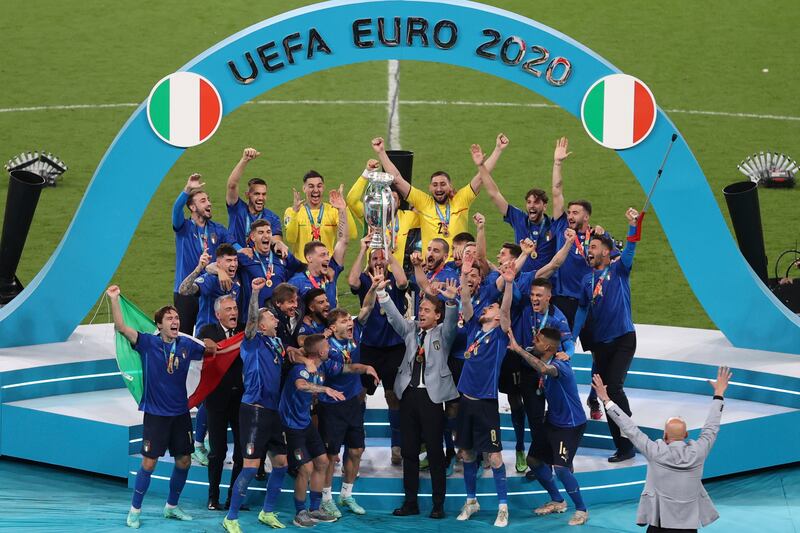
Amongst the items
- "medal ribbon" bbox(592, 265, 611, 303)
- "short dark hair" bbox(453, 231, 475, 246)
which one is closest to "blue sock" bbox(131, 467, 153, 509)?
"short dark hair" bbox(453, 231, 475, 246)

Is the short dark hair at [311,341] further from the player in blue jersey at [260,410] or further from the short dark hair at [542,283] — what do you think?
the short dark hair at [542,283]

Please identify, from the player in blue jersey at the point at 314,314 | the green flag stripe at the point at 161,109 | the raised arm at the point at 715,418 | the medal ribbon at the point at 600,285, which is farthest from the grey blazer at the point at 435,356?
the green flag stripe at the point at 161,109

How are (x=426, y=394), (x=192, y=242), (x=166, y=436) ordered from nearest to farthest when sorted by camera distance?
(x=166, y=436) < (x=426, y=394) < (x=192, y=242)

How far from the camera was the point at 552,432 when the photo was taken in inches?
441

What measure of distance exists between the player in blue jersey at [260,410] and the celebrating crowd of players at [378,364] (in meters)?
0.01

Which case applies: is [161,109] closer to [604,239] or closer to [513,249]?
[513,249]

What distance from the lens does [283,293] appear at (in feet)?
36.8

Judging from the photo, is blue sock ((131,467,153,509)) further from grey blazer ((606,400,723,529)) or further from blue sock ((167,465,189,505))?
grey blazer ((606,400,723,529))

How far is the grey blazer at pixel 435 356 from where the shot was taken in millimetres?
11383

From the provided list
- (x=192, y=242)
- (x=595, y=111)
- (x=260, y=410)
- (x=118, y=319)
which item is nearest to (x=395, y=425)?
(x=260, y=410)

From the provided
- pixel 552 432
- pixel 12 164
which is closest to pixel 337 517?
pixel 552 432

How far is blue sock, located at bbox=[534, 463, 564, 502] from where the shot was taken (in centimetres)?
1129

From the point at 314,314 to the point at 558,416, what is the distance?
199 centimetres

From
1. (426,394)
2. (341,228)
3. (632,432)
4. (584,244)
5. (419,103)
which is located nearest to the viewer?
(632,432)
